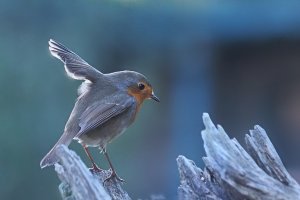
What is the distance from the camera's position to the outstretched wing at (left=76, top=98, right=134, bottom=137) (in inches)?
147

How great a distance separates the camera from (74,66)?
388 cm

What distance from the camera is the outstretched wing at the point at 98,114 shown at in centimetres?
372

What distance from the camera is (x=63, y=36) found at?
7.22m

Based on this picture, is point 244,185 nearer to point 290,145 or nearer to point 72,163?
point 72,163

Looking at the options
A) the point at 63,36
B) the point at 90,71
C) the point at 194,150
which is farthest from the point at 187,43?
the point at 90,71

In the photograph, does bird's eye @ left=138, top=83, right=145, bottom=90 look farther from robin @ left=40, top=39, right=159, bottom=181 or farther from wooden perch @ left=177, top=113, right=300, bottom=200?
wooden perch @ left=177, top=113, right=300, bottom=200

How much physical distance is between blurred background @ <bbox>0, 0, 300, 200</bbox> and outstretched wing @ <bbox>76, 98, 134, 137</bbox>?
2585 mm

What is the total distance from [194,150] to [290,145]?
1118 mm

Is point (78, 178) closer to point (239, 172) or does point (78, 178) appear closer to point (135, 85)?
point (239, 172)

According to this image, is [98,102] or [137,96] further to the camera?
[137,96]

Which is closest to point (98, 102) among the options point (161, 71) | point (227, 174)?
point (227, 174)

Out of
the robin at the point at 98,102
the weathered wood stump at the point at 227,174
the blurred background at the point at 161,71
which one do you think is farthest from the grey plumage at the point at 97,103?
the blurred background at the point at 161,71

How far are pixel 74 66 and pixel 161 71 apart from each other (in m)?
4.73

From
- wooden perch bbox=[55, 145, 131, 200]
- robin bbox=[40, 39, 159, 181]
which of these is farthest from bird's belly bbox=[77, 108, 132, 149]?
wooden perch bbox=[55, 145, 131, 200]
